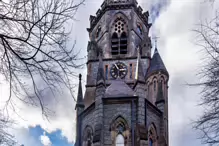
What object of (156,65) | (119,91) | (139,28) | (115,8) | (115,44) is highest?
(115,8)

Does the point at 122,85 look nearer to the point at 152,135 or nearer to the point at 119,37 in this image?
the point at 152,135

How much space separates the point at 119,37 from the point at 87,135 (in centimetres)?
1214

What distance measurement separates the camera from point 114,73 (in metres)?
38.1

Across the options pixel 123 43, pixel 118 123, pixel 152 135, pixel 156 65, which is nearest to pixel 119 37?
pixel 123 43

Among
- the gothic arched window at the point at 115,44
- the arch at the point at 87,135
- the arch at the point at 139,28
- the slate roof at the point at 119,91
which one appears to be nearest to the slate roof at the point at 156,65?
the arch at the point at 139,28

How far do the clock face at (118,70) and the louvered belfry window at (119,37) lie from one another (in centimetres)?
140

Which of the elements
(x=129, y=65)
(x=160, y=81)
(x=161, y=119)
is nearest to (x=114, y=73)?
(x=129, y=65)

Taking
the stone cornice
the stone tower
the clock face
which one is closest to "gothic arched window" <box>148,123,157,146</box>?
the stone tower

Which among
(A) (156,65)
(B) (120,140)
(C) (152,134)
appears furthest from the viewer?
(A) (156,65)

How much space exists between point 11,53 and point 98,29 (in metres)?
34.1

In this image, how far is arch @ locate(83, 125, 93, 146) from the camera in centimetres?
3098

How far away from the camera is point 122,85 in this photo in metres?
32.3

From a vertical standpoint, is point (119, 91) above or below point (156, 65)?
below

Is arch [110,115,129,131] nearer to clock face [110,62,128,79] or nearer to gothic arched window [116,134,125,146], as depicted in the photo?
gothic arched window [116,134,125,146]
